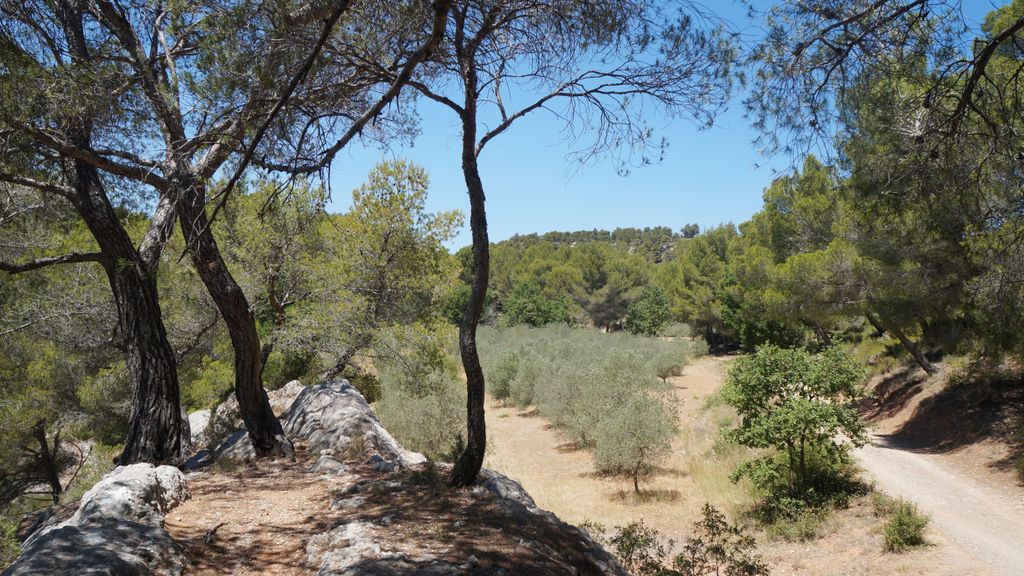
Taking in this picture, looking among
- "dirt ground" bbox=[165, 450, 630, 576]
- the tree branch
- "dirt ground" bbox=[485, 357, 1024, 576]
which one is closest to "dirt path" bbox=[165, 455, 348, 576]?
"dirt ground" bbox=[165, 450, 630, 576]

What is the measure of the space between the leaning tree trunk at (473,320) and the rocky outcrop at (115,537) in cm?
210

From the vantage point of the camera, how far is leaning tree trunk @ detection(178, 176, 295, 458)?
5.52 m

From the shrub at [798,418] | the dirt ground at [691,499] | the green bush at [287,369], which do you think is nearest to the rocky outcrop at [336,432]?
the dirt ground at [691,499]

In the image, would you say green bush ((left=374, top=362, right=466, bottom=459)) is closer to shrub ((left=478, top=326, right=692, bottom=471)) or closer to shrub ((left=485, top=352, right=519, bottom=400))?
shrub ((left=478, top=326, right=692, bottom=471))

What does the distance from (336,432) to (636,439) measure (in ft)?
28.5

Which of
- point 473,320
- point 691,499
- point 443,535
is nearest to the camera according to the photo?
point 443,535

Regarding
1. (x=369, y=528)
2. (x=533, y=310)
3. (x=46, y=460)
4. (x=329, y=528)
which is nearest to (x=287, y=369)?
(x=46, y=460)

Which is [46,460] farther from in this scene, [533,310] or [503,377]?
[533,310]

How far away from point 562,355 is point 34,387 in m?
21.7

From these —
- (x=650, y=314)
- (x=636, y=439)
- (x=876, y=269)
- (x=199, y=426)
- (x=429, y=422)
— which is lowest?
(x=636, y=439)

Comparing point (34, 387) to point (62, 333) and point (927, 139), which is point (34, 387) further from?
point (927, 139)

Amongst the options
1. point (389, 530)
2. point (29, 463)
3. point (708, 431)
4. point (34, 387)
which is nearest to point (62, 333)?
point (34, 387)

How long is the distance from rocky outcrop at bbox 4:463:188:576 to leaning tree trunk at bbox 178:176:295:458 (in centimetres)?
188

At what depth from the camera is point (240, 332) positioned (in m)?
5.99
